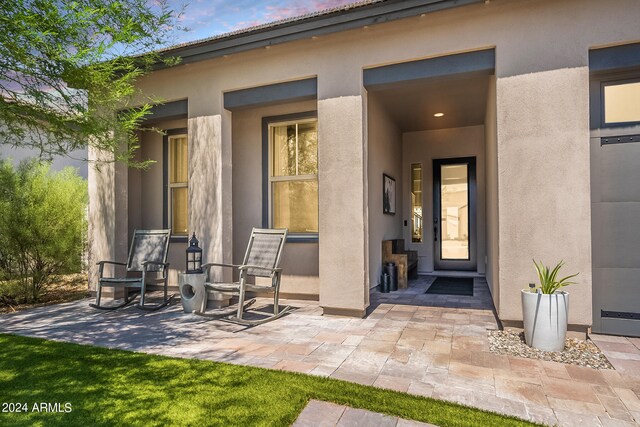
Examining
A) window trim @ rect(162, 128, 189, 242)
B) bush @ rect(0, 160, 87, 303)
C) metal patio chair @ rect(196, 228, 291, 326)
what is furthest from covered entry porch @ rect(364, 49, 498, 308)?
bush @ rect(0, 160, 87, 303)

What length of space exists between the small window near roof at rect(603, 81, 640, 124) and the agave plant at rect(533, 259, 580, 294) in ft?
5.08

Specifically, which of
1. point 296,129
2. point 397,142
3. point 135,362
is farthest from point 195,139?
point 397,142

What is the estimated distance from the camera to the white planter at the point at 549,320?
10.7 ft

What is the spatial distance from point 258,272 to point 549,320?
10.2ft

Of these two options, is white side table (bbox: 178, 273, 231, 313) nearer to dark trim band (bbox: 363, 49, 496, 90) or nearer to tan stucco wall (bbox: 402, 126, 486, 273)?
dark trim band (bbox: 363, 49, 496, 90)

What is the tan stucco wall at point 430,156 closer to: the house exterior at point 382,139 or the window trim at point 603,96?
the house exterior at point 382,139

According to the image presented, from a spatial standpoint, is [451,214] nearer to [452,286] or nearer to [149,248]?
[452,286]

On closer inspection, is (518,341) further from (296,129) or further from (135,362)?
(296,129)

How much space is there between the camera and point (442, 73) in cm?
412

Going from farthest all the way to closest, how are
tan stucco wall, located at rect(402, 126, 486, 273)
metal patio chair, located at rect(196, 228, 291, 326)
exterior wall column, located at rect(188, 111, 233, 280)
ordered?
tan stucco wall, located at rect(402, 126, 486, 273) → exterior wall column, located at rect(188, 111, 233, 280) → metal patio chair, located at rect(196, 228, 291, 326)

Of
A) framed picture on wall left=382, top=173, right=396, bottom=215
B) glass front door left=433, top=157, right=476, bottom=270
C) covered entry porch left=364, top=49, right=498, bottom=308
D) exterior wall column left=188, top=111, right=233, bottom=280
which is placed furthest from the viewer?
glass front door left=433, top=157, right=476, bottom=270

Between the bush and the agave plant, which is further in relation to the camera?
the bush

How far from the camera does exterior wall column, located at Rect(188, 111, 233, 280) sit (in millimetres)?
5195

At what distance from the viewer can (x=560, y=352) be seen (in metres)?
3.25
